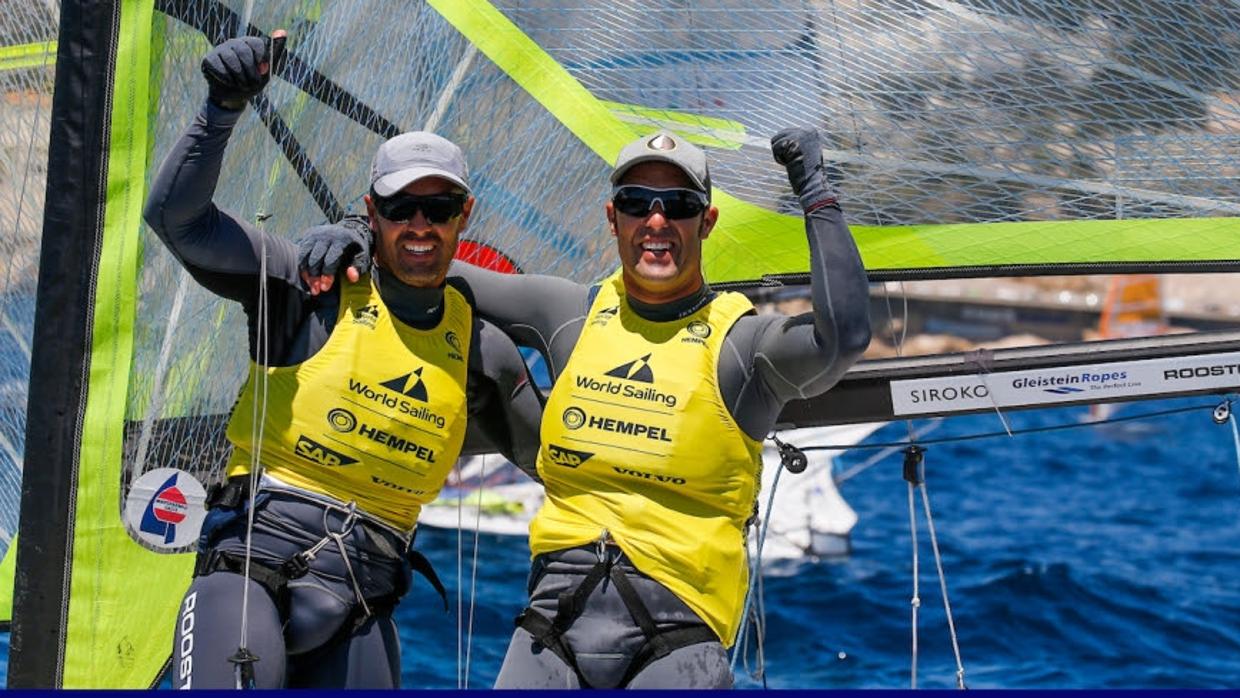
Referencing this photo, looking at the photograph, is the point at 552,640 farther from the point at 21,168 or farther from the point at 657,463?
the point at 21,168

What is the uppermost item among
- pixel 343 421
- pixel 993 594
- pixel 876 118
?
pixel 993 594

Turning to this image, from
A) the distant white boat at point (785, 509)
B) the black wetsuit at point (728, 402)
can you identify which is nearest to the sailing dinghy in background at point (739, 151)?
the black wetsuit at point (728, 402)

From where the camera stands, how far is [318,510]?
9.32ft

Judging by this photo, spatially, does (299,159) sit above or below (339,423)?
above

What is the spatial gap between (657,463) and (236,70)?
863 mm

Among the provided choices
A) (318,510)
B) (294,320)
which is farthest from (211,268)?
(318,510)

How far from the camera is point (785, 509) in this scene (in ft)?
39.5

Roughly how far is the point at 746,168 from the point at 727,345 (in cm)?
114

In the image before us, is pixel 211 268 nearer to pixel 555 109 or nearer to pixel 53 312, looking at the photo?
pixel 53 312

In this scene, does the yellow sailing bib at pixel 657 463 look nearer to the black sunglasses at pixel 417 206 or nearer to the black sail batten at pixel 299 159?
the black sunglasses at pixel 417 206

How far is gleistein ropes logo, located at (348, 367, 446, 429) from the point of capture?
2854 mm

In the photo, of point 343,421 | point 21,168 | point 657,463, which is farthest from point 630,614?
point 21,168

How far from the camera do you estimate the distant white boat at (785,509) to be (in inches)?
456

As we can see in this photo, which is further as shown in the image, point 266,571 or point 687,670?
point 266,571
